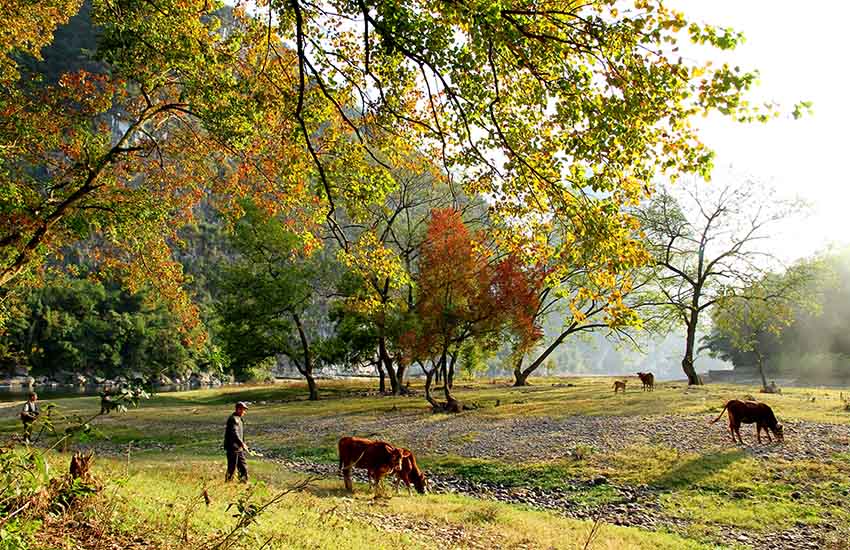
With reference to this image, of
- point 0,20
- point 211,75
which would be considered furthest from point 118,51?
point 0,20

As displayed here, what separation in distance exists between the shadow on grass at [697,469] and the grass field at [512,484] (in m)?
0.07

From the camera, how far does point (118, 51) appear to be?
11.5 metres

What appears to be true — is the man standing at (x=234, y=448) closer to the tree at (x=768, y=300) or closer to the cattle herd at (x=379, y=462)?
the cattle herd at (x=379, y=462)

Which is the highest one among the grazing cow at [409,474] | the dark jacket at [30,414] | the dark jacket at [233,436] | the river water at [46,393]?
the dark jacket at [30,414]

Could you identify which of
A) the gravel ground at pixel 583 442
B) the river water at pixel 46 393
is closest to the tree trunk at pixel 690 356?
the gravel ground at pixel 583 442

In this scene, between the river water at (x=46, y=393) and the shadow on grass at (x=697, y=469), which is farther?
the river water at (x=46, y=393)

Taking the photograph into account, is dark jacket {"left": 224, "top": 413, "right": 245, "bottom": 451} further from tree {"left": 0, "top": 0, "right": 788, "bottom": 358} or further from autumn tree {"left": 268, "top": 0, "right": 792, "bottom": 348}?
autumn tree {"left": 268, "top": 0, "right": 792, "bottom": 348}

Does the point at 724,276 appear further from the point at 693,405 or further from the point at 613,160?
the point at 613,160

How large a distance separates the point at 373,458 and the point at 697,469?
9392 mm

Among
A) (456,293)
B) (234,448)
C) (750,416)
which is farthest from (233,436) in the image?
(456,293)

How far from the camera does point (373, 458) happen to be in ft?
43.8

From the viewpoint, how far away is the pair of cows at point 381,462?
43.4 ft

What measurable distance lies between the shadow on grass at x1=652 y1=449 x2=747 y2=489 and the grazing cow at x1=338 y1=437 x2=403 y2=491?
7.24 m

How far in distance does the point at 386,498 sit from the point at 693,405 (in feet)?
66.1
